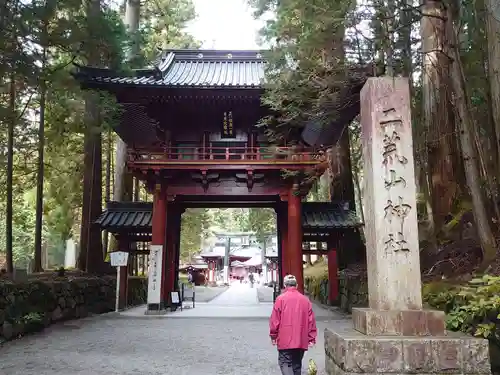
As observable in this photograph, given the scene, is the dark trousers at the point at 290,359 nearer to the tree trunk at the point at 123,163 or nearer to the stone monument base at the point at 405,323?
the stone monument base at the point at 405,323

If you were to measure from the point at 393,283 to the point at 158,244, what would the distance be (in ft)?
29.1

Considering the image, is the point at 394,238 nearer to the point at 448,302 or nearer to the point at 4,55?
the point at 448,302

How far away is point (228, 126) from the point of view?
1323 centimetres

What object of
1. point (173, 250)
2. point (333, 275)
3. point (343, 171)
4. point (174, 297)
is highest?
point (343, 171)

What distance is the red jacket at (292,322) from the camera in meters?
4.34

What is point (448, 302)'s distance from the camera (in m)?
6.29

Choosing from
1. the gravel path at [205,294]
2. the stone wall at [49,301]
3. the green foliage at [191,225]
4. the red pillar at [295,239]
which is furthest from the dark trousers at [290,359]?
the green foliage at [191,225]

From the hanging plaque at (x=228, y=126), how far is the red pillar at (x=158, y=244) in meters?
2.57

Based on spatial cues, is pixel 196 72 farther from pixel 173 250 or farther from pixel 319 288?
pixel 319 288

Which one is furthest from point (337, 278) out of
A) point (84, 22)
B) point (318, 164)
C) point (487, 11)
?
point (84, 22)

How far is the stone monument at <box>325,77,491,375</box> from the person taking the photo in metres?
4.54

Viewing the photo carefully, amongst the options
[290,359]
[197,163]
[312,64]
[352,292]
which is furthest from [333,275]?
[290,359]

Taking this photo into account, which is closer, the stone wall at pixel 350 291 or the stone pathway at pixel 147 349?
the stone pathway at pixel 147 349

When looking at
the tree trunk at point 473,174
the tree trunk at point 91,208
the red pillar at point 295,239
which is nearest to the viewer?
the tree trunk at point 473,174
